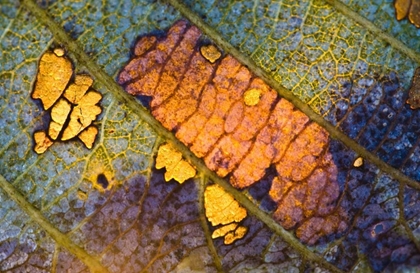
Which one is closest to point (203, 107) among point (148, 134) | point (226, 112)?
point (226, 112)

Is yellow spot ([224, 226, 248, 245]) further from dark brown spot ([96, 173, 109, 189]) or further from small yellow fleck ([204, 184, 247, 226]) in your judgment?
dark brown spot ([96, 173, 109, 189])

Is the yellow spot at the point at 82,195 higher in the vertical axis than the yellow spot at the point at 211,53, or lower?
lower

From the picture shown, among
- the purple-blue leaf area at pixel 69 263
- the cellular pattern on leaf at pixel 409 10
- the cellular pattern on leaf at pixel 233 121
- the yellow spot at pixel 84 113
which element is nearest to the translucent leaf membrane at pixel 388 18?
the cellular pattern on leaf at pixel 409 10

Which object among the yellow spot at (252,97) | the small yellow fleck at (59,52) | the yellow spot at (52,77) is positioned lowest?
the yellow spot at (252,97)

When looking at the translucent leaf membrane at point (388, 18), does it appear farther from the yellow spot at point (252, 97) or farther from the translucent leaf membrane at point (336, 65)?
the yellow spot at point (252, 97)

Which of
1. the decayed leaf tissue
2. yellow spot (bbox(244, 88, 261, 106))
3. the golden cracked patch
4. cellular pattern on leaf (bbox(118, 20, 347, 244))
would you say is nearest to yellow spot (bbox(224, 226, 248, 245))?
the golden cracked patch

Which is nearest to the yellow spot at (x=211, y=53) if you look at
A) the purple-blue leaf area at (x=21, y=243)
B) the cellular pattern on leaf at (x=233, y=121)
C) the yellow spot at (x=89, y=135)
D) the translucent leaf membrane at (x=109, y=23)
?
the cellular pattern on leaf at (x=233, y=121)
